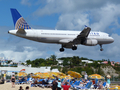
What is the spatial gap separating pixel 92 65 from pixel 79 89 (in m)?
75.4

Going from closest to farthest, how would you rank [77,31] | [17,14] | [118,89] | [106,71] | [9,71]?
[118,89]
[17,14]
[77,31]
[9,71]
[106,71]

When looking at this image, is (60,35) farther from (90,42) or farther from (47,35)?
(90,42)

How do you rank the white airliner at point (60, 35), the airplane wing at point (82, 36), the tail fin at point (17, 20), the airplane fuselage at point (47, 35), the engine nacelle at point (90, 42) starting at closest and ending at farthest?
the airplane fuselage at point (47, 35)
the white airliner at point (60, 35)
the airplane wing at point (82, 36)
the tail fin at point (17, 20)
the engine nacelle at point (90, 42)

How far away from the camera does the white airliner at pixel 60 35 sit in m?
34.7

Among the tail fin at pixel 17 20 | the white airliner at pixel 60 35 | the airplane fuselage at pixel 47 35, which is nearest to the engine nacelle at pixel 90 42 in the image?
the white airliner at pixel 60 35

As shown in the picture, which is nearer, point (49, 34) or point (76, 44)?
point (49, 34)

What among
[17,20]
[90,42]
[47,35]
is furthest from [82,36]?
[17,20]

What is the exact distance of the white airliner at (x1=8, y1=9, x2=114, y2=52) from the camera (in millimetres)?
34688

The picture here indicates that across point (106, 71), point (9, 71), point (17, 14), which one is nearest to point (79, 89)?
point (17, 14)

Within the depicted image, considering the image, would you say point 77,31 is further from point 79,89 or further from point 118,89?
point 118,89

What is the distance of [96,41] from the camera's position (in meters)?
38.2

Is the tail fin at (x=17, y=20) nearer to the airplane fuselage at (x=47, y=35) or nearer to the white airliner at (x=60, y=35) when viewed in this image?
the white airliner at (x=60, y=35)

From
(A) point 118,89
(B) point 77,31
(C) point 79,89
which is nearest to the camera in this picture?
(A) point 118,89

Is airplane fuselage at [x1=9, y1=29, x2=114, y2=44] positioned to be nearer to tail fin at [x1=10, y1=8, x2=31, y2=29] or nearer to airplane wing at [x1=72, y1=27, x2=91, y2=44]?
airplane wing at [x1=72, y1=27, x2=91, y2=44]
